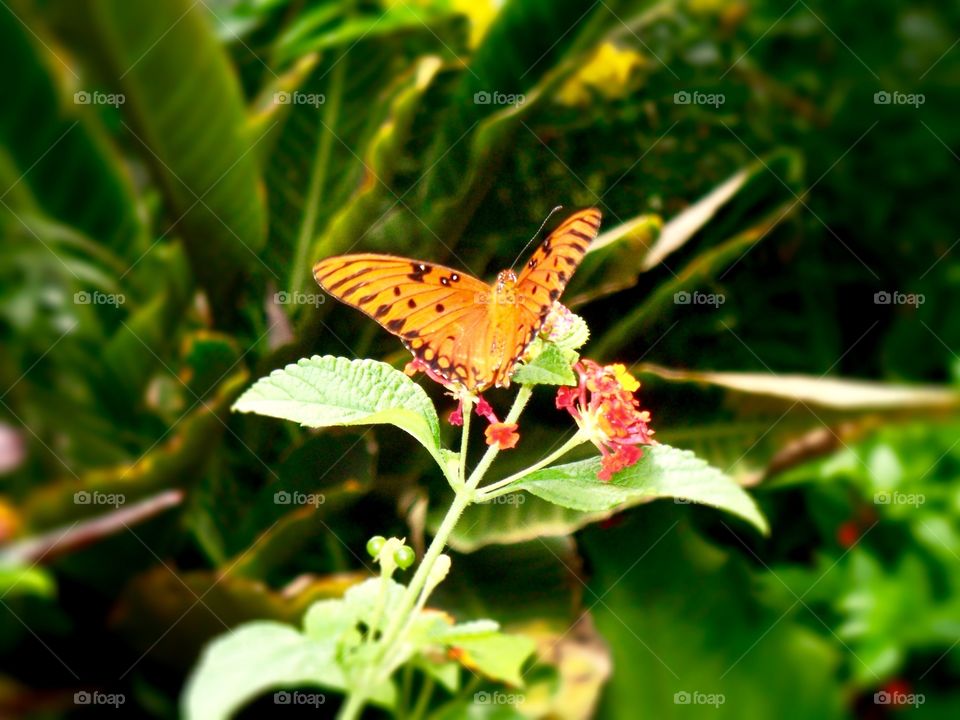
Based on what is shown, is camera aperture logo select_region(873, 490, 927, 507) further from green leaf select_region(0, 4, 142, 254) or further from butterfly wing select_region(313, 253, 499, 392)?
green leaf select_region(0, 4, 142, 254)

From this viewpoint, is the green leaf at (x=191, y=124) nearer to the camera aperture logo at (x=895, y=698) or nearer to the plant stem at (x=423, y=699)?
the plant stem at (x=423, y=699)

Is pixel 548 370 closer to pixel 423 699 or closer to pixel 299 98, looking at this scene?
pixel 423 699

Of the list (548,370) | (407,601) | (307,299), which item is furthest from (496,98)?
(407,601)

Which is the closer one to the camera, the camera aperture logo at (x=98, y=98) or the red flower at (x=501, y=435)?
the red flower at (x=501, y=435)

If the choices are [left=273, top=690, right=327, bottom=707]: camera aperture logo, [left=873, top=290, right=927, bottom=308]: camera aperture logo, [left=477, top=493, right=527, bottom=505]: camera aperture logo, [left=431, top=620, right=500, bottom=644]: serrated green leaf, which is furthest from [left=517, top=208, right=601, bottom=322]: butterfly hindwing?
[left=873, top=290, right=927, bottom=308]: camera aperture logo

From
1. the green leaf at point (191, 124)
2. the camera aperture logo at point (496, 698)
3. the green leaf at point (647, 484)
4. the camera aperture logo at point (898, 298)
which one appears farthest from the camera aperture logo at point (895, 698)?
the green leaf at point (191, 124)

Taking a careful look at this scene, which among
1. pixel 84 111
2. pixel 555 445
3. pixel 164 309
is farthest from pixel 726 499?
pixel 84 111
